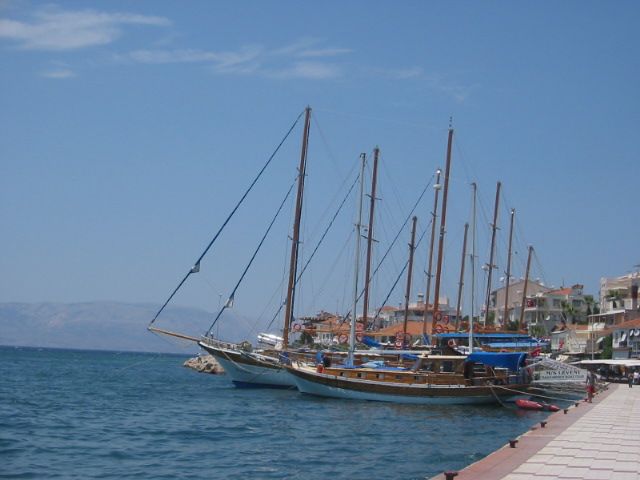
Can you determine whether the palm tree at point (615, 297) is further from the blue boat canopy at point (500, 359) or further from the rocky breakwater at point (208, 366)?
the blue boat canopy at point (500, 359)

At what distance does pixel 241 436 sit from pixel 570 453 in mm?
14792

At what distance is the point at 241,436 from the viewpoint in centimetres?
3472

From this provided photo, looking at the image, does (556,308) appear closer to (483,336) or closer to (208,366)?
(208,366)

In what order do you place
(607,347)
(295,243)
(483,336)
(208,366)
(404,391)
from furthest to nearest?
1. (208,366)
2. (607,347)
3. (483,336)
4. (295,243)
5. (404,391)

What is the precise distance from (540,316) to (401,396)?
83.7m

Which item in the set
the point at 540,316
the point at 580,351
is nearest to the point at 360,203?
the point at 580,351

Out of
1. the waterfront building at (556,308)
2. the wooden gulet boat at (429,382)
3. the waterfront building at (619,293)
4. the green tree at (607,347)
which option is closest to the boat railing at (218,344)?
the wooden gulet boat at (429,382)

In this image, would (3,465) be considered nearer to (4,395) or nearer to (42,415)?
(42,415)

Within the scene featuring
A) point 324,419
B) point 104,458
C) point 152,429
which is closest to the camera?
point 104,458

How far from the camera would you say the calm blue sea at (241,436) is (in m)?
26.9

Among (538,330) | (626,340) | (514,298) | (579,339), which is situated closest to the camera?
(626,340)

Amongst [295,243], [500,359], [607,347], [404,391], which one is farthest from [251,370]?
[607,347]

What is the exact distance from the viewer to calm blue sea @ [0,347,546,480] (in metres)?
Result: 26.9

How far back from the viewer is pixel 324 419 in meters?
40.3
